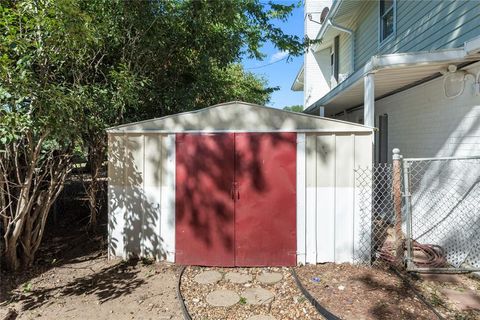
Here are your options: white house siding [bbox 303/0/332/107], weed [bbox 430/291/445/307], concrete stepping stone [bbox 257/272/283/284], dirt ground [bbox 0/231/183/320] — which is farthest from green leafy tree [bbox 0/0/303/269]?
white house siding [bbox 303/0/332/107]

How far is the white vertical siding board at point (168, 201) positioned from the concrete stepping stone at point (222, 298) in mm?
1050

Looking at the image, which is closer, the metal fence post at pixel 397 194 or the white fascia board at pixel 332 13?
the metal fence post at pixel 397 194

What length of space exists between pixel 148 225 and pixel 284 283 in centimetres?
201

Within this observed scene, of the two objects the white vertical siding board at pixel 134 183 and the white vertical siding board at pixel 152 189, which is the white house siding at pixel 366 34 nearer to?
the white vertical siding board at pixel 152 189

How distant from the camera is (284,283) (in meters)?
4.27

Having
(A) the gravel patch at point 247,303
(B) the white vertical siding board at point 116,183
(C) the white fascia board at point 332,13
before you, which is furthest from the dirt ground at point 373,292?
(C) the white fascia board at point 332,13

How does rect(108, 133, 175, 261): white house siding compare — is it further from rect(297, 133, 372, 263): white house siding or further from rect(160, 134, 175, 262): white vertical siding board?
rect(297, 133, 372, 263): white house siding

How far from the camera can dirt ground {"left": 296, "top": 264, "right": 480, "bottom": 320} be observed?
345cm

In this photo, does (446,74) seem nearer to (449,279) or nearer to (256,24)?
(449,279)

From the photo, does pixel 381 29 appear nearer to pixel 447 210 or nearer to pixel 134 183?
pixel 447 210

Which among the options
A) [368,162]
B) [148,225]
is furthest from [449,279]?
[148,225]

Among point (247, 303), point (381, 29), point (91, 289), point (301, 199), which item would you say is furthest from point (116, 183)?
point (381, 29)

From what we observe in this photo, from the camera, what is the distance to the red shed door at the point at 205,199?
4688 millimetres

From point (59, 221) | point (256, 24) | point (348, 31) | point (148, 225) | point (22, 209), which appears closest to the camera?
point (22, 209)
